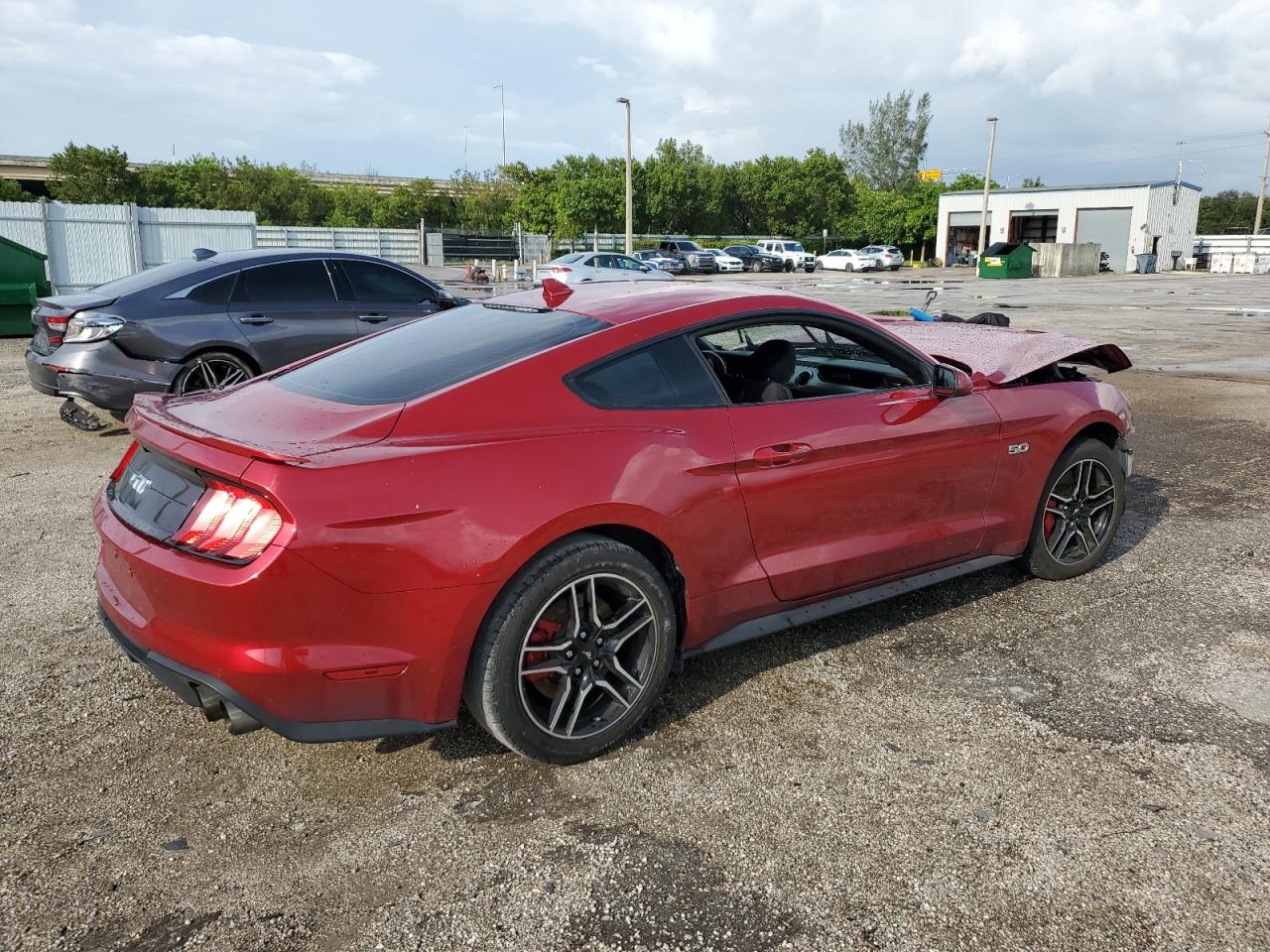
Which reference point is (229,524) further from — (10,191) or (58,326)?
(10,191)

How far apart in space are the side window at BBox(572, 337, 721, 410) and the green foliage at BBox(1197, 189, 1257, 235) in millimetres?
115797

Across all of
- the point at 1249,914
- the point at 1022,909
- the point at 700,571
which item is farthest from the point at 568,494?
the point at 1249,914

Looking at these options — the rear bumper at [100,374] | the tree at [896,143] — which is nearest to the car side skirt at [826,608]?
the rear bumper at [100,374]

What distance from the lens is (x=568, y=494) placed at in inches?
117

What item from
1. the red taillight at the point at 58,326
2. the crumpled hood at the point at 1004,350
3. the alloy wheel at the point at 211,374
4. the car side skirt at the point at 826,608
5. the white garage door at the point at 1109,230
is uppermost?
the white garage door at the point at 1109,230

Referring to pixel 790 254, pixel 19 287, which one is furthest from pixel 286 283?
pixel 790 254

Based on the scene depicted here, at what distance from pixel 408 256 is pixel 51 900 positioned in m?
44.3

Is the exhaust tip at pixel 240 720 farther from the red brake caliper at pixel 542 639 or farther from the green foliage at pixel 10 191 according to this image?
the green foliage at pixel 10 191

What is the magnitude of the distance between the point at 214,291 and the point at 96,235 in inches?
520

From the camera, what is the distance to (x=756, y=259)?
54.8 m

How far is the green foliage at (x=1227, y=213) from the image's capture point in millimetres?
103438

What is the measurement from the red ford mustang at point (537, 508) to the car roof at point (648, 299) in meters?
0.02

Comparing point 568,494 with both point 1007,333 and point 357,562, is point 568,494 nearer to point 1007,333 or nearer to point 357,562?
point 357,562

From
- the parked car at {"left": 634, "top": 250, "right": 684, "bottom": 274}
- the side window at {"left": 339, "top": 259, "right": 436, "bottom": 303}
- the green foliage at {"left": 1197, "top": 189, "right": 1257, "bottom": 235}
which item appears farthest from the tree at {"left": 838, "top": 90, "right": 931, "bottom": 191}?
the side window at {"left": 339, "top": 259, "right": 436, "bottom": 303}
